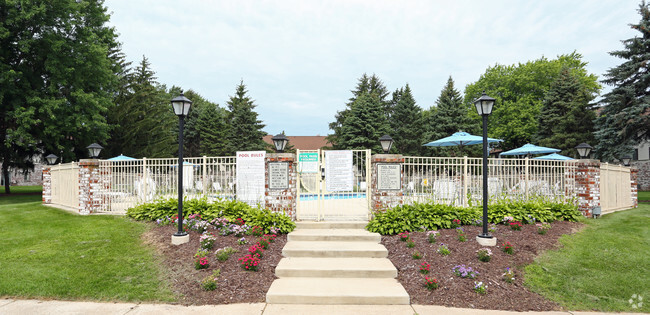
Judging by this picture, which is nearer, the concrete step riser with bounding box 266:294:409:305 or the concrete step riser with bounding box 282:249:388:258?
the concrete step riser with bounding box 266:294:409:305

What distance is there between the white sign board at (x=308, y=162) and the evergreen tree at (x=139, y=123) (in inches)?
761

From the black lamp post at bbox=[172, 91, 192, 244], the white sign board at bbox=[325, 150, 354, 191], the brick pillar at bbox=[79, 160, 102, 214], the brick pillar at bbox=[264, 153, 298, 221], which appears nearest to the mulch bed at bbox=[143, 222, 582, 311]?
the black lamp post at bbox=[172, 91, 192, 244]

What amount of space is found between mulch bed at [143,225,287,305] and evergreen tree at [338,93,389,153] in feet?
74.0

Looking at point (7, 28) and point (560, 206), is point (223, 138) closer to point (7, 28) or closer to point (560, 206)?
point (7, 28)

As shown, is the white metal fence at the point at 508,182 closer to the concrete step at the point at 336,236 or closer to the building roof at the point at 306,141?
the concrete step at the point at 336,236

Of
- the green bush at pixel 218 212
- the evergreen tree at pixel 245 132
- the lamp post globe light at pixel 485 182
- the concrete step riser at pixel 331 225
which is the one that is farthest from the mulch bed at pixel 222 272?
the evergreen tree at pixel 245 132

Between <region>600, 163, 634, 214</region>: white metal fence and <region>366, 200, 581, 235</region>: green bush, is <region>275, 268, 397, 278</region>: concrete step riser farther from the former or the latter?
<region>600, 163, 634, 214</region>: white metal fence

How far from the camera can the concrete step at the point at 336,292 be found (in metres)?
4.59

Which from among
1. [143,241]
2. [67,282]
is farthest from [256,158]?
[67,282]

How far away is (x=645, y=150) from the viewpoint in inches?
1103

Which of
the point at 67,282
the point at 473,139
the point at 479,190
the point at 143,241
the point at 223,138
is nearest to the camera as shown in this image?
the point at 67,282

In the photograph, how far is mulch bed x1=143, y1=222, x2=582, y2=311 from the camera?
4641 millimetres

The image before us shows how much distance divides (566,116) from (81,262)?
28834mm

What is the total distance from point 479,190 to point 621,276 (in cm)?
343
